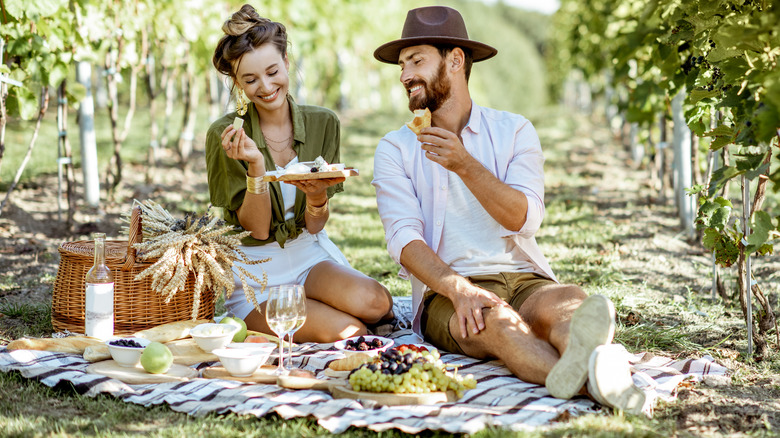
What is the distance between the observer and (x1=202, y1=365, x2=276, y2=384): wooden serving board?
318cm

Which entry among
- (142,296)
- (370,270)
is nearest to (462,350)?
(142,296)

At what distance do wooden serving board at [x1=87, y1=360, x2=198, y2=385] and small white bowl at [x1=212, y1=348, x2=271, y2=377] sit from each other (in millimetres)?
203

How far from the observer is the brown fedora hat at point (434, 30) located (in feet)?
12.1

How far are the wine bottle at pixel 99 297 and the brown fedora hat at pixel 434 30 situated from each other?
A: 174 centimetres

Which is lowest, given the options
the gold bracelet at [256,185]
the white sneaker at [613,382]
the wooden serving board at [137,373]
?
the wooden serving board at [137,373]

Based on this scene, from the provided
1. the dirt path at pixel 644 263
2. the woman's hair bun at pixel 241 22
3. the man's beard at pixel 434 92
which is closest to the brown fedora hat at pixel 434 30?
the man's beard at pixel 434 92

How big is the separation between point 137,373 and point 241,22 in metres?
1.81

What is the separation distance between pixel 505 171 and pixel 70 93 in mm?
3938

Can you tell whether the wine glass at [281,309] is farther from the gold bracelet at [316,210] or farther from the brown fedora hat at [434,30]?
the brown fedora hat at [434,30]

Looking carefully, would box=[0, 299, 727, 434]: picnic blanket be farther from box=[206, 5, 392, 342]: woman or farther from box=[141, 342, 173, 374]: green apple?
box=[206, 5, 392, 342]: woman

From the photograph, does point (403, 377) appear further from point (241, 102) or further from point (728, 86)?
point (728, 86)

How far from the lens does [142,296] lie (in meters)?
3.79

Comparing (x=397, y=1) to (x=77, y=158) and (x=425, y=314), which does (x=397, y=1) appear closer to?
(x=77, y=158)

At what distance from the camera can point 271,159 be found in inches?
158
